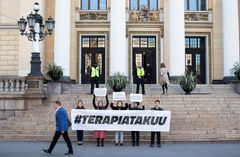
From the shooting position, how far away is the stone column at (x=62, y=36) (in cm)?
3150

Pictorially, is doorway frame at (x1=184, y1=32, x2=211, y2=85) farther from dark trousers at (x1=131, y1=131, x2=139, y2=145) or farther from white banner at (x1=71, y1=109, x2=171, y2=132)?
dark trousers at (x1=131, y1=131, x2=139, y2=145)

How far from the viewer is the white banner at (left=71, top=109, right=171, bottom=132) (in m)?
18.2

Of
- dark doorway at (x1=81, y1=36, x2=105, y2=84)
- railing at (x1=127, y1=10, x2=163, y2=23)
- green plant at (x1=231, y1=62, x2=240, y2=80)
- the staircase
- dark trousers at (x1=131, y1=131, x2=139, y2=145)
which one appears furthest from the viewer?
dark doorway at (x1=81, y1=36, x2=105, y2=84)

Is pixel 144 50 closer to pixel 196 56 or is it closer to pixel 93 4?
pixel 196 56

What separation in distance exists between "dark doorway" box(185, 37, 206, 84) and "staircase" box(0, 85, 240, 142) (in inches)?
312

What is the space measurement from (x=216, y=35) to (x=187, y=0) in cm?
382

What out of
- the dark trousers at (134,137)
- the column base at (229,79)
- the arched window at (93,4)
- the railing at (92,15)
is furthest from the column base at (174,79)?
the dark trousers at (134,137)

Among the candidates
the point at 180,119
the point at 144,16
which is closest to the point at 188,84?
the point at 180,119

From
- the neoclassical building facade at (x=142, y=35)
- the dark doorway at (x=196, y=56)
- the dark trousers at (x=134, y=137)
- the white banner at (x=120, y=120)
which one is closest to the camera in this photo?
the dark trousers at (x=134, y=137)

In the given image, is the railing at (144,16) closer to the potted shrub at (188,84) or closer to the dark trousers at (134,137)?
the potted shrub at (188,84)

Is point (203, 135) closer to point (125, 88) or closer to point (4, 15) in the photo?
point (125, 88)

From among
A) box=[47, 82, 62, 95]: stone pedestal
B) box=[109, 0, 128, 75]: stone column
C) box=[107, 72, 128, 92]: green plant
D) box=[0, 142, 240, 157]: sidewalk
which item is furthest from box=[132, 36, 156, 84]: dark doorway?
box=[0, 142, 240, 157]: sidewalk

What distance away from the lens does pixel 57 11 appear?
31.8 metres

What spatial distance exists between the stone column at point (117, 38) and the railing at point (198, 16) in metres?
6.55
